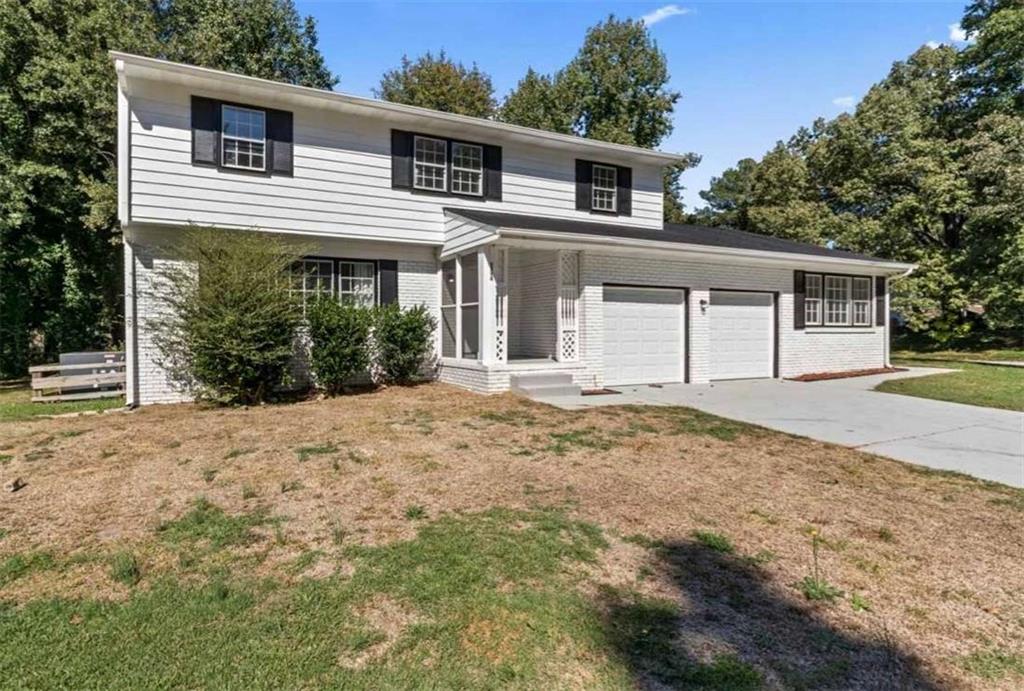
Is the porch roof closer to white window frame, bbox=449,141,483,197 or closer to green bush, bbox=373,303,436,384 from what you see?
white window frame, bbox=449,141,483,197

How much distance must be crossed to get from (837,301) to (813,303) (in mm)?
951

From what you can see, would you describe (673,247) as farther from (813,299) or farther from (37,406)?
(37,406)

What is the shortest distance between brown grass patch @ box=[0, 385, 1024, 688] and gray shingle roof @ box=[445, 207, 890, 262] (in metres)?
4.72

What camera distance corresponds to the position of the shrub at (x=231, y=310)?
8773 millimetres

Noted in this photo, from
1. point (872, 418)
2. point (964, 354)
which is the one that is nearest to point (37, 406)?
point (872, 418)

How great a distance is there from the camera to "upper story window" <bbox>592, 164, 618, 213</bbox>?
44.9ft

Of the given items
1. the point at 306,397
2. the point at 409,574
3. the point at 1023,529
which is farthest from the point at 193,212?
the point at 1023,529

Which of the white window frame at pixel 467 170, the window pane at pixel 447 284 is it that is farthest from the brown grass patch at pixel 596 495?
the white window frame at pixel 467 170

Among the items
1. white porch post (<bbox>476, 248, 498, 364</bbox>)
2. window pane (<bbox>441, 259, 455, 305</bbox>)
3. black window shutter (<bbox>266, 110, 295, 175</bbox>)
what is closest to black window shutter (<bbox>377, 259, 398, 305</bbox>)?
window pane (<bbox>441, 259, 455, 305</bbox>)

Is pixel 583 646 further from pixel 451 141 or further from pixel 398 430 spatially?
pixel 451 141

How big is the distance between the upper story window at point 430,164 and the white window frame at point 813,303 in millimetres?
8872

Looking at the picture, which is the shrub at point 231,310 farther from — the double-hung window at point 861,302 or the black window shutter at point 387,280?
the double-hung window at point 861,302

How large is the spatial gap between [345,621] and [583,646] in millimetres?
1175

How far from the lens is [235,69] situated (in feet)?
63.1
